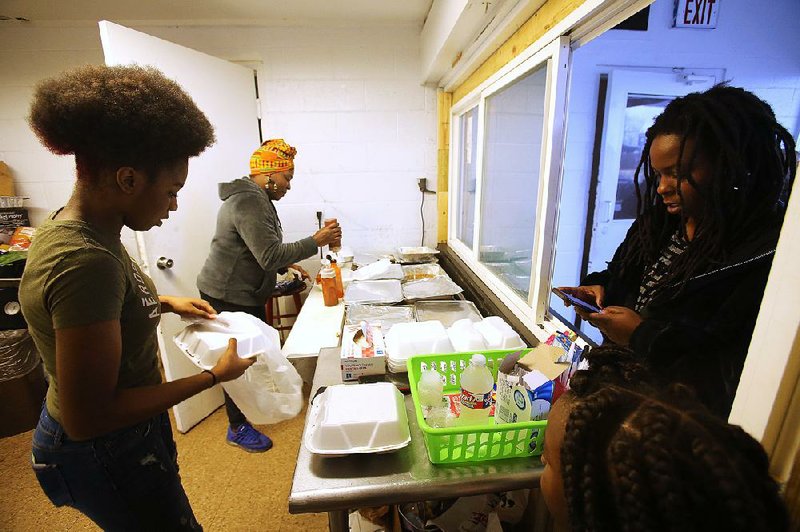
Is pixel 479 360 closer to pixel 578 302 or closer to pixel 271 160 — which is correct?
pixel 578 302

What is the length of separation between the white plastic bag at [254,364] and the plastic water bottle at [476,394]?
0.52 meters

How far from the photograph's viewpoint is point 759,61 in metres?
2.03

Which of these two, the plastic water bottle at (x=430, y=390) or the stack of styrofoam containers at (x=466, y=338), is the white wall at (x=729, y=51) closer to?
the stack of styrofoam containers at (x=466, y=338)

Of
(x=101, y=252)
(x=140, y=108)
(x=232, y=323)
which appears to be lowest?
(x=232, y=323)

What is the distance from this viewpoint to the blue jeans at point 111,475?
2.70ft

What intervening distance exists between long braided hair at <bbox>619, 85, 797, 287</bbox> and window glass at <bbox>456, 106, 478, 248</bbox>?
5.93 ft

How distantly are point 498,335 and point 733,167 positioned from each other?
79 cm

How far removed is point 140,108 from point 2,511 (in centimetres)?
221

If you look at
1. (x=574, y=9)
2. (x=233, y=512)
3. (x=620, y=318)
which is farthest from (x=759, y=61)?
(x=233, y=512)

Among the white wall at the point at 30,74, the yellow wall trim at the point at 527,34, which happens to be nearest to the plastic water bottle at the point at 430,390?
the yellow wall trim at the point at 527,34

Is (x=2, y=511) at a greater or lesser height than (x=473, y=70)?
lesser

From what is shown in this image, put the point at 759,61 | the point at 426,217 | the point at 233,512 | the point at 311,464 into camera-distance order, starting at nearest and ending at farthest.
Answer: the point at 311,464 < the point at 233,512 < the point at 759,61 < the point at 426,217

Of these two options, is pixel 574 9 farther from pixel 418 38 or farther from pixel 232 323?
pixel 418 38

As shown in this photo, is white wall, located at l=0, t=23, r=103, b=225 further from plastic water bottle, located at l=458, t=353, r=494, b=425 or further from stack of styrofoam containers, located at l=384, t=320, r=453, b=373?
plastic water bottle, located at l=458, t=353, r=494, b=425
